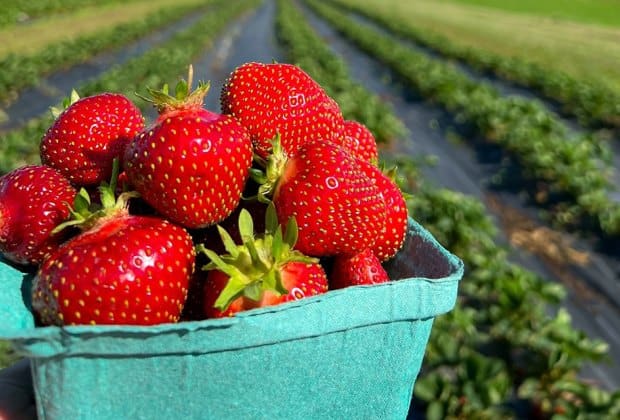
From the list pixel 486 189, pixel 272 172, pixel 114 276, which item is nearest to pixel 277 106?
pixel 272 172

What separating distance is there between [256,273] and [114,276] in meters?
0.24

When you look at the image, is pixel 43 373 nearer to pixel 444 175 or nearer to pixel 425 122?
pixel 444 175

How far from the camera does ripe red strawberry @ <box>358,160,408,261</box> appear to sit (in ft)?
4.48

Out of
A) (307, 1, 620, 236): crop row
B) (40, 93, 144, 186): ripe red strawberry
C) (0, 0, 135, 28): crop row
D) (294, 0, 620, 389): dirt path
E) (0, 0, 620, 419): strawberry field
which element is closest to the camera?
(40, 93, 144, 186): ripe red strawberry

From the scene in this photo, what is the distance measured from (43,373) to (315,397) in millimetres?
451

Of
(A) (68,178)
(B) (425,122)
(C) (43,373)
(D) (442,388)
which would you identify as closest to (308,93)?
(A) (68,178)

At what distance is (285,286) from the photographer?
116 cm

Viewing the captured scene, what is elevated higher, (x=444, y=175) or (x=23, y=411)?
(x=23, y=411)

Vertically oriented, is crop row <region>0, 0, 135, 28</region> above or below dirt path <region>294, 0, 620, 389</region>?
below

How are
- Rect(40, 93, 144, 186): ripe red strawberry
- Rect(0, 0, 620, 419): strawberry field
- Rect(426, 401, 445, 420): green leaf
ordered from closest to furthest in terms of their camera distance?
Rect(40, 93, 144, 186): ripe red strawberry, Rect(426, 401, 445, 420): green leaf, Rect(0, 0, 620, 419): strawberry field

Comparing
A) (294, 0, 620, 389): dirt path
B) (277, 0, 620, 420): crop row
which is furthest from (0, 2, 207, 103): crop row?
(277, 0, 620, 420): crop row

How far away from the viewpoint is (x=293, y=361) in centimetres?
109

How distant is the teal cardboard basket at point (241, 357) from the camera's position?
1.00m

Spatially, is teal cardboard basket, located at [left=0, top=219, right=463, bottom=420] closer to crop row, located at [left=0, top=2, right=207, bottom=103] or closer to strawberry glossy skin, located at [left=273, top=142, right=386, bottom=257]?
strawberry glossy skin, located at [left=273, top=142, right=386, bottom=257]
